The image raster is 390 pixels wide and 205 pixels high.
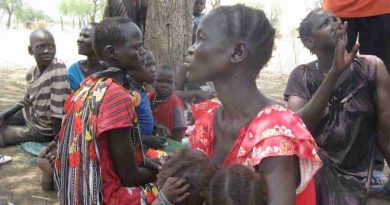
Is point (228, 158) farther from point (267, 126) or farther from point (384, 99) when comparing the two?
point (384, 99)

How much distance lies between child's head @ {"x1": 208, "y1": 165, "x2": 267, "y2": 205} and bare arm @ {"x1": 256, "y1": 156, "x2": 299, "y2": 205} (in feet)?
0.10

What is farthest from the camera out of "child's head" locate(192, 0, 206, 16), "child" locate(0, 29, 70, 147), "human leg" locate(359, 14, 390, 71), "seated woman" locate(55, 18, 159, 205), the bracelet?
"child's head" locate(192, 0, 206, 16)

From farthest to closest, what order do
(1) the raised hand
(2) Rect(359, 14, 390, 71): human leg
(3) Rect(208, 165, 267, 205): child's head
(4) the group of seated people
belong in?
(2) Rect(359, 14, 390, 71): human leg
(1) the raised hand
(4) the group of seated people
(3) Rect(208, 165, 267, 205): child's head

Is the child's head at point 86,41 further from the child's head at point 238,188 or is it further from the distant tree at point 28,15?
the distant tree at point 28,15

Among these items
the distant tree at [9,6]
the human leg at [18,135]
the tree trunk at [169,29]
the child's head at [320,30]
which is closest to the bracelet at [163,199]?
the child's head at [320,30]

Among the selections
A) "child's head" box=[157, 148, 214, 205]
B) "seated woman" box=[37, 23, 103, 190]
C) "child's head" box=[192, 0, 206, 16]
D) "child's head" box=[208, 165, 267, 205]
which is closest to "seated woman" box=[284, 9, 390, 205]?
"child's head" box=[157, 148, 214, 205]

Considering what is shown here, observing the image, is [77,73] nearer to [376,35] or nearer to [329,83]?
[329,83]

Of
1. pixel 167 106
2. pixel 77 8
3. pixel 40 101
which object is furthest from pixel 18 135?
pixel 77 8

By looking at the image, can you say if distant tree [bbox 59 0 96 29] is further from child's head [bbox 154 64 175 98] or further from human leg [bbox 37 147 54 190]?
human leg [bbox 37 147 54 190]

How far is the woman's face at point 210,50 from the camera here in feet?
5.20

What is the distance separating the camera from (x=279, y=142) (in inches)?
56.6

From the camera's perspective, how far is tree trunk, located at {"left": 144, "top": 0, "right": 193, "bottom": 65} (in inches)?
189

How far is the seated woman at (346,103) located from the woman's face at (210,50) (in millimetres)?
1305

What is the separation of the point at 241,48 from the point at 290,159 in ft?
1.31
